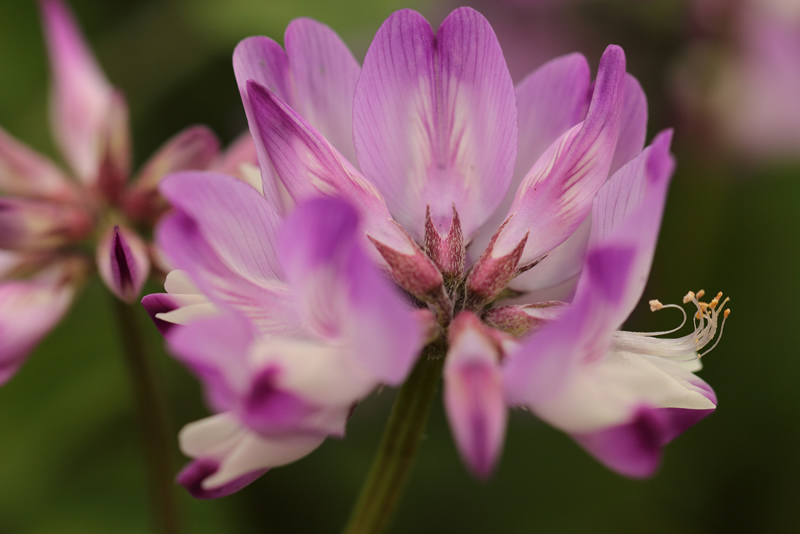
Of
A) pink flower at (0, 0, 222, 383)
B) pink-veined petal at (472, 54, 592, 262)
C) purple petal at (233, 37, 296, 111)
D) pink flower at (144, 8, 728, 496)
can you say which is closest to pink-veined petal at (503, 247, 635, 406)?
pink flower at (144, 8, 728, 496)

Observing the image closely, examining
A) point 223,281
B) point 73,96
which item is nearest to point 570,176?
point 223,281

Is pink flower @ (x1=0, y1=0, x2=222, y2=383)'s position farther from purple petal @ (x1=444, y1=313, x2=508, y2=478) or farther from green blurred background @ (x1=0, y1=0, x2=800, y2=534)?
green blurred background @ (x1=0, y1=0, x2=800, y2=534)

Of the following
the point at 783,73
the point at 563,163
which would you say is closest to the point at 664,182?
the point at 563,163

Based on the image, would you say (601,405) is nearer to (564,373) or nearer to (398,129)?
(564,373)

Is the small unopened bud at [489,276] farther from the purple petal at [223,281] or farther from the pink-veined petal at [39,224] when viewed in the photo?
the pink-veined petal at [39,224]

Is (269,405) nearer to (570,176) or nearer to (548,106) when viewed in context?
(570,176)

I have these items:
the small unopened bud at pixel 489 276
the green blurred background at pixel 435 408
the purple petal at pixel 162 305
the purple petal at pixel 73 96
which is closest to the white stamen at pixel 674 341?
the small unopened bud at pixel 489 276
